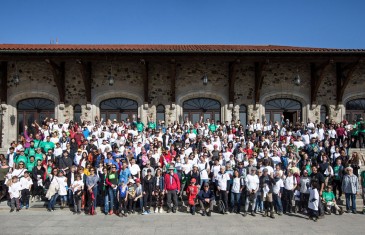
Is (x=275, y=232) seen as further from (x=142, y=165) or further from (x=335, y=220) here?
(x=142, y=165)

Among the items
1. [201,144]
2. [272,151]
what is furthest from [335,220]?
[201,144]

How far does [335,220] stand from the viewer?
841 centimetres

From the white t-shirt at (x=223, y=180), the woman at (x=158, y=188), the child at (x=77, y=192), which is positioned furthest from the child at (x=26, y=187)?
the white t-shirt at (x=223, y=180)

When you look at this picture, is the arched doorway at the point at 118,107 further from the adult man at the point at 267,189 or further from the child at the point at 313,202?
the child at the point at 313,202

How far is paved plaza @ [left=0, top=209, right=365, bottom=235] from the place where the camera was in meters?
7.45

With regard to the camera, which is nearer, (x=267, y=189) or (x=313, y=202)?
(x=313, y=202)

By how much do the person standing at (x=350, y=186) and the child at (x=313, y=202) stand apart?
1.23 meters

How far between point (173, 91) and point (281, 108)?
5856 mm

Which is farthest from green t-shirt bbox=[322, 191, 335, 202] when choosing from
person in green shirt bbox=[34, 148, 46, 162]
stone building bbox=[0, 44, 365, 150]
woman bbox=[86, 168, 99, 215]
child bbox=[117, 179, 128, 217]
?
person in green shirt bbox=[34, 148, 46, 162]

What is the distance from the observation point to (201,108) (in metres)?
16.6

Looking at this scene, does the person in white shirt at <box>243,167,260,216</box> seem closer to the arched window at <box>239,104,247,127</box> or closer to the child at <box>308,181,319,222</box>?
the child at <box>308,181,319,222</box>

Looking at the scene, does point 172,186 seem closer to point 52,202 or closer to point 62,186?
point 62,186

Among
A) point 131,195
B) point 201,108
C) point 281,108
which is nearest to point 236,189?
point 131,195

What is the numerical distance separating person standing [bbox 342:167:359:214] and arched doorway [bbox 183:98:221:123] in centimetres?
816
